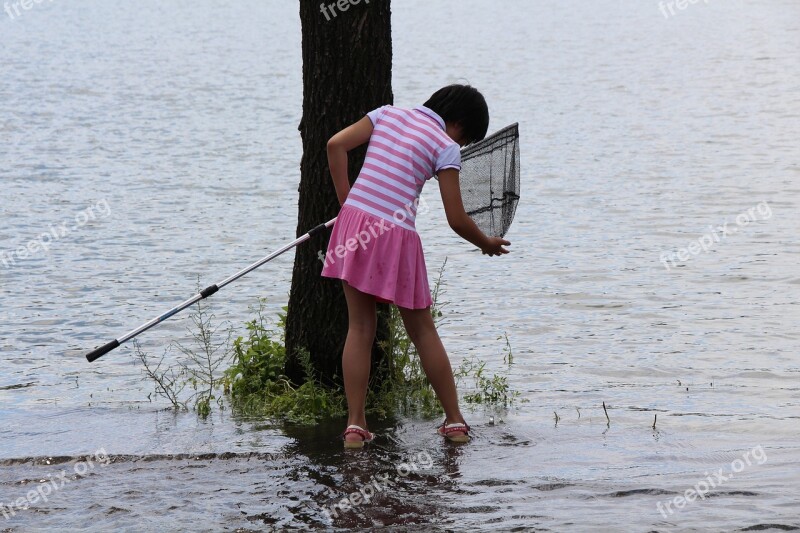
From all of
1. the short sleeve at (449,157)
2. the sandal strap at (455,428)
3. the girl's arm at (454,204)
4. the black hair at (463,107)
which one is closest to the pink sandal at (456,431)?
the sandal strap at (455,428)

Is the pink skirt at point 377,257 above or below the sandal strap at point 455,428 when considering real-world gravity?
above

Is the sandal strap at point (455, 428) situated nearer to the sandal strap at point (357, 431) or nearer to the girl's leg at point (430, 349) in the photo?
the girl's leg at point (430, 349)

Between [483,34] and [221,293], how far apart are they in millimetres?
26301

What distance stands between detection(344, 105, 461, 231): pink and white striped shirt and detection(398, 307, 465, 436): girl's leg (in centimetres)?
45

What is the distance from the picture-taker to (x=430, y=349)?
5.68 metres

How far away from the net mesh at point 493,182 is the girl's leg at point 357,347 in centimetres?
83

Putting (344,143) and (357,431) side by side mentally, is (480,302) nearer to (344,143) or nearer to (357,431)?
(357,431)

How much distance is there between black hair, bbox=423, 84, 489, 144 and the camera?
18.0 feet

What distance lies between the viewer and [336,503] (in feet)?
16.1

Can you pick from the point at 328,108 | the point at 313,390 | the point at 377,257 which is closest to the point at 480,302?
the point at 313,390

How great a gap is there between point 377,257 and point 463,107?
82cm

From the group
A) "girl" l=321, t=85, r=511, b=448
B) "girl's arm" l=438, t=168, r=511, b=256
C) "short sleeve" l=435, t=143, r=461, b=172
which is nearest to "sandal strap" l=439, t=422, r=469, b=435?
"girl" l=321, t=85, r=511, b=448

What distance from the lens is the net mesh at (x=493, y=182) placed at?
6.00 meters

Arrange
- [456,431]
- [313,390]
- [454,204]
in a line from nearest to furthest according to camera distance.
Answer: [454,204] < [456,431] < [313,390]
